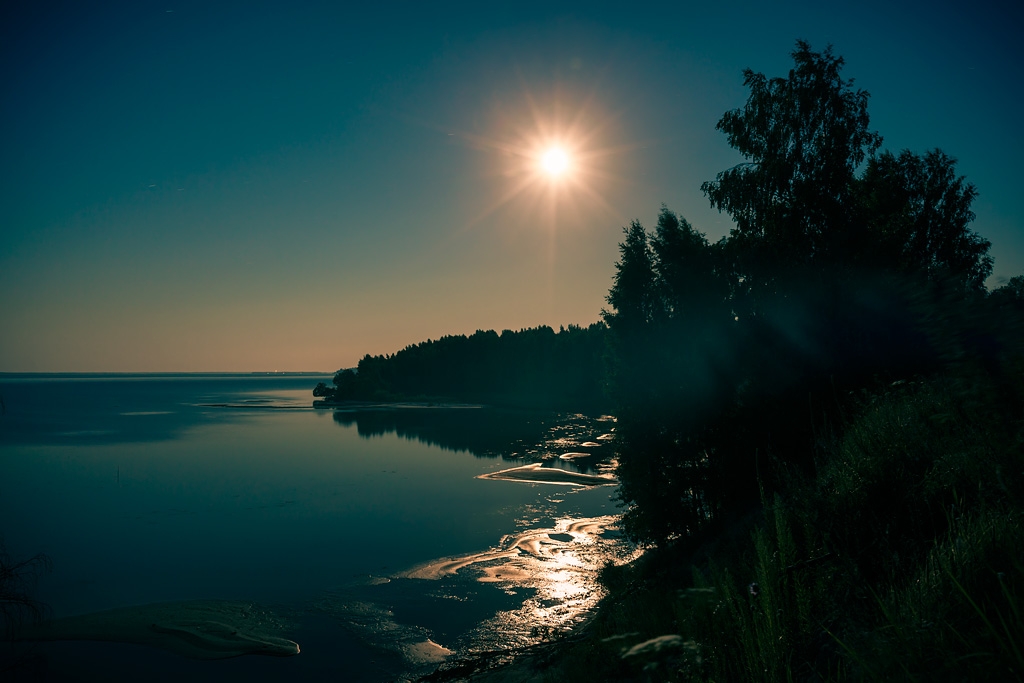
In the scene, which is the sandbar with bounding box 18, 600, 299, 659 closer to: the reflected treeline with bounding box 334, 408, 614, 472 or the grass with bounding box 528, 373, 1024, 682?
the grass with bounding box 528, 373, 1024, 682

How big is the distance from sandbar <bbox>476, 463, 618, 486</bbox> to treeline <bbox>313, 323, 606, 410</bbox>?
52986 mm

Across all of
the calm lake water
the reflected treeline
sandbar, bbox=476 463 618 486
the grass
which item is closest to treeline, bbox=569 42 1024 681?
the grass

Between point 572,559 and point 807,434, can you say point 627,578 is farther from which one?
point 807,434

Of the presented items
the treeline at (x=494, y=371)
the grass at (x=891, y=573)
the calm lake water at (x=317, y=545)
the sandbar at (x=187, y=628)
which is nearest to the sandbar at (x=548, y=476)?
the calm lake water at (x=317, y=545)

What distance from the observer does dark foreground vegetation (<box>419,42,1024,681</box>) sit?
3.14 metres

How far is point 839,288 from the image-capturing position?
1457 centimetres

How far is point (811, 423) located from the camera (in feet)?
28.2

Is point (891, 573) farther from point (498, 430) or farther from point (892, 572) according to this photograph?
point (498, 430)

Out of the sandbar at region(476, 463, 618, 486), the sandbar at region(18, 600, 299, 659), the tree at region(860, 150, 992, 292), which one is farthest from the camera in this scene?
the sandbar at region(476, 463, 618, 486)

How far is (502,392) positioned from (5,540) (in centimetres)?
9825

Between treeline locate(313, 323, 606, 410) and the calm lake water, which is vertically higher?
treeline locate(313, 323, 606, 410)

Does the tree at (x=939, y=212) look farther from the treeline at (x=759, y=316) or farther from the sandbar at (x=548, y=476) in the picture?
the sandbar at (x=548, y=476)

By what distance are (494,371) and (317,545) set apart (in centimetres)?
9826

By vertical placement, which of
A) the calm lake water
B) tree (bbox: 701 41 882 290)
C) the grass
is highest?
tree (bbox: 701 41 882 290)
